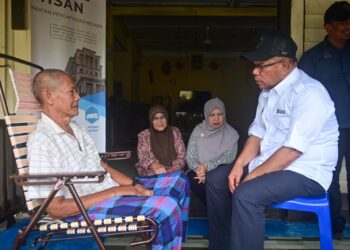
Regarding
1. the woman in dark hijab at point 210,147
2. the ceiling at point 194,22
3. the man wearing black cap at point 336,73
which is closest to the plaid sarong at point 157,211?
the woman in dark hijab at point 210,147

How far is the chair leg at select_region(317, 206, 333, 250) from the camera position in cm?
216

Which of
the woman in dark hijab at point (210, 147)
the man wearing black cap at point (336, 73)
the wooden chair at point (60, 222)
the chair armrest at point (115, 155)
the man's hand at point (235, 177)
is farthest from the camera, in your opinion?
the woman in dark hijab at point (210, 147)

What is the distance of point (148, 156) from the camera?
3.84 m

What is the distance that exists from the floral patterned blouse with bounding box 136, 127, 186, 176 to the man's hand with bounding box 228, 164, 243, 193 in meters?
1.29

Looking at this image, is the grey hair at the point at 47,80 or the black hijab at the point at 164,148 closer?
the grey hair at the point at 47,80

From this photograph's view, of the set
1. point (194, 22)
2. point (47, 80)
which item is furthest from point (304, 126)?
point (194, 22)

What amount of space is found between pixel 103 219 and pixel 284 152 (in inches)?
36.8

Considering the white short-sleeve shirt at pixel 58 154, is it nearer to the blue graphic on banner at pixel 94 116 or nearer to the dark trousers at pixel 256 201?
the dark trousers at pixel 256 201

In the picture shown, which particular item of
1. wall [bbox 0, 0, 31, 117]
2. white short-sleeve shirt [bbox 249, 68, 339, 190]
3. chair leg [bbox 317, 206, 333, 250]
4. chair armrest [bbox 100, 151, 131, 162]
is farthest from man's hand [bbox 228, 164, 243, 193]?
wall [bbox 0, 0, 31, 117]

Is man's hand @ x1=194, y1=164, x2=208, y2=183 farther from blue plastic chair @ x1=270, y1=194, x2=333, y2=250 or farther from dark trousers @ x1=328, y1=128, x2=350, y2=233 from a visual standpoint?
blue plastic chair @ x1=270, y1=194, x2=333, y2=250

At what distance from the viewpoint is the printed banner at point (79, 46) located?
384 cm

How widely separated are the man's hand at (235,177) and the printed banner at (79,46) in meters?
2.05

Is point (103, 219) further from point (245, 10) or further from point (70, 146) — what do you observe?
point (245, 10)

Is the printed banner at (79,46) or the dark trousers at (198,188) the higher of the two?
the printed banner at (79,46)
